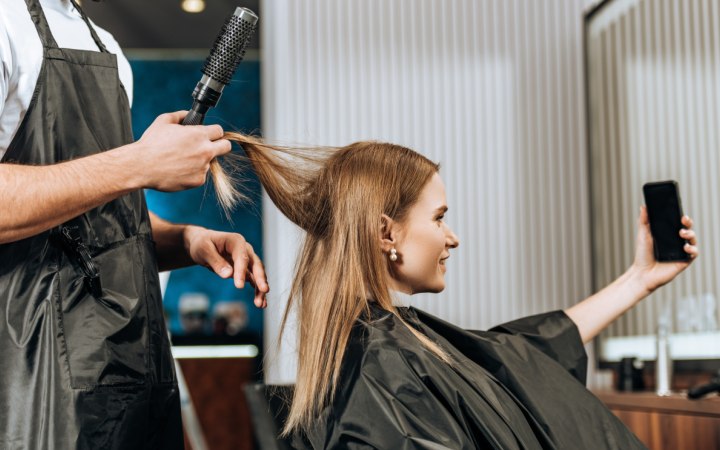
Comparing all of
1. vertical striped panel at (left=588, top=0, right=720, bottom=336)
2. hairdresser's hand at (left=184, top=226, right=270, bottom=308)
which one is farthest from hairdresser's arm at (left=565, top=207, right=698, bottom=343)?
vertical striped panel at (left=588, top=0, right=720, bottom=336)

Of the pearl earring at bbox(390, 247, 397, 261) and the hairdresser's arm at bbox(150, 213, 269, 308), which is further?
the pearl earring at bbox(390, 247, 397, 261)

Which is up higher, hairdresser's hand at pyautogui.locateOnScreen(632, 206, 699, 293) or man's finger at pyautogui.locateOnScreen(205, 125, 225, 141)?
man's finger at pyautogui.locateOnScreen(205, 125, 225, 141)

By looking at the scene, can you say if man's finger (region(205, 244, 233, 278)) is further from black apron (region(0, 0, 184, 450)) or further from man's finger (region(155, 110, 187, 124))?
man's finger (region(155, 110, 187, 124))

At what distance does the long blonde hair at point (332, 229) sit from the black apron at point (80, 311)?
10.2 inches

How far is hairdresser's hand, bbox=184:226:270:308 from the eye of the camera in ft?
5.15

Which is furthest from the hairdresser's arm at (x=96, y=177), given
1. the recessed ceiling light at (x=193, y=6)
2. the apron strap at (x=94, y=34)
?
the recessed ceiling light at (x=193, y=6)

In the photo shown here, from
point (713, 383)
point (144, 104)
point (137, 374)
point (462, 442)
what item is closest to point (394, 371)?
point (462, 442)

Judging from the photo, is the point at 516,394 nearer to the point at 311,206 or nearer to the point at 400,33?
the point at 311,206

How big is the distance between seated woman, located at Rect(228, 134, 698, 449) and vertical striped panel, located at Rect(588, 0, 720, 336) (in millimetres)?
1048

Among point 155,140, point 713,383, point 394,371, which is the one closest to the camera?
point 155,140

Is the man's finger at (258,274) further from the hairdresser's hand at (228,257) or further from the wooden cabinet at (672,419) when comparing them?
the wooden cabinet at (672,419)

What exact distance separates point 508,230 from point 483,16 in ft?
3.13

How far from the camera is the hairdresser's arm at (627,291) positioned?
2064 millimetres

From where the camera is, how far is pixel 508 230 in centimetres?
402
